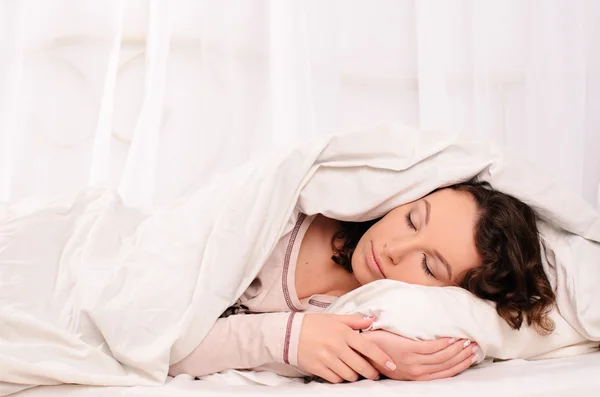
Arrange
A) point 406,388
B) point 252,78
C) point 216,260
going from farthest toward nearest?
point 252,78, point 216,260, point 406,388

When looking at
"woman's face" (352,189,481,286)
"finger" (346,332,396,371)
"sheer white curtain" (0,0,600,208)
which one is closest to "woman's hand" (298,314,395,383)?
"finger" (346,332,396,371)

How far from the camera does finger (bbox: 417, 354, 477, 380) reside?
1.06 m

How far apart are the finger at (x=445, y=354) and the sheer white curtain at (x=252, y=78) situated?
961mm

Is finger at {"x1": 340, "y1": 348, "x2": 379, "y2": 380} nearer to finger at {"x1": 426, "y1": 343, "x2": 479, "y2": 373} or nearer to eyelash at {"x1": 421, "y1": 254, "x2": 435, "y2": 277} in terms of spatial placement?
finger at {"x1": 426, "y1": 343, "x2": 479, "y2": 373}

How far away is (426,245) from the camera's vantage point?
116 cm

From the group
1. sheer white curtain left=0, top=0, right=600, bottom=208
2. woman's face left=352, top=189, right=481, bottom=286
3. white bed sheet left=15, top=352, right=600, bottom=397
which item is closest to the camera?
white bed sheet left=15, top=352, right=600, bottom=397

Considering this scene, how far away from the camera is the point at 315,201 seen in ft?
4.13

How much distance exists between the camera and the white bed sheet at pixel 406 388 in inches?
38.4

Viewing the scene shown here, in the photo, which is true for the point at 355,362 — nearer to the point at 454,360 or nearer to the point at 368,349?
the point at 368,349

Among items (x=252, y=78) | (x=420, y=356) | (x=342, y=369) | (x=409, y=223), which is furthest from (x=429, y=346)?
(x=252, y=78)

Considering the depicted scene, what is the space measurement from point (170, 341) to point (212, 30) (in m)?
1.15

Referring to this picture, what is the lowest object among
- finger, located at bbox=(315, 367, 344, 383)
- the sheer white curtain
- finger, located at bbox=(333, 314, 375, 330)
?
finger, located at bbox=(315, 367, 344, 383)

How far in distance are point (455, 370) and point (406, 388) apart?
12 cm

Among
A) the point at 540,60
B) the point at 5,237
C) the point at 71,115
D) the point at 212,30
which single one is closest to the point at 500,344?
the point at 5,237
